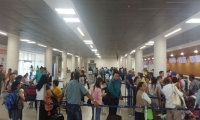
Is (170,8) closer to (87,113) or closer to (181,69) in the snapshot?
(87,113)

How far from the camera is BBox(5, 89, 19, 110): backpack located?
5.64m

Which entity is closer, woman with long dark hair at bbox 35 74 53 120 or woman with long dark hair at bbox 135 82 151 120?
woman with long dark hair at bbox 135 82 151 120

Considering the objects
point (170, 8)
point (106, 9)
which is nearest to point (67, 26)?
point (106, 9)

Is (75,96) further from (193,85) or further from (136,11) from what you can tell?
(193,85)

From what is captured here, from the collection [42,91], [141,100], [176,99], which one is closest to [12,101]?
[42,91]

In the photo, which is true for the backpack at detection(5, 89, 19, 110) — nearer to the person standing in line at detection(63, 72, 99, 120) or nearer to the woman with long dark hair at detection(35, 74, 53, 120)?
the woman with long dark hair at detection(35, 74, 53, 120)

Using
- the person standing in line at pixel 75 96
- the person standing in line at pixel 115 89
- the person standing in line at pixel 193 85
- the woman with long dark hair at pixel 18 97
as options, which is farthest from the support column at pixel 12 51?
the person standing in line at pixel 193 85

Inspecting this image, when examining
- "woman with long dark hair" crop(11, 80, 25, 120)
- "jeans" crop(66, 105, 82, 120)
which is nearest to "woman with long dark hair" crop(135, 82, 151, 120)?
"jeans" crop(66, 105, 82, 120)

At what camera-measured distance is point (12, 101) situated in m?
5.66

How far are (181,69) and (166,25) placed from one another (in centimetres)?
2347

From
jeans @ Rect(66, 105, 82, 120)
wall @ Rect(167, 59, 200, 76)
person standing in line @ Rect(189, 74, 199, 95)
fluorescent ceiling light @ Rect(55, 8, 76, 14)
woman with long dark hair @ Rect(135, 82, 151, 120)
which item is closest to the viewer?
jeans @ Rect(66, 105, 82, 120)

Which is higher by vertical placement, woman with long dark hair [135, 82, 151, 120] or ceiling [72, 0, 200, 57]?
ceiling [72, 0, 200, 57]

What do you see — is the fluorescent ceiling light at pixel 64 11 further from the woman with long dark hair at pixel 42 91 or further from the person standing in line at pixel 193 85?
the person standing in line at pixel 193 85

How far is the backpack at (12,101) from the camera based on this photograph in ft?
18.5
